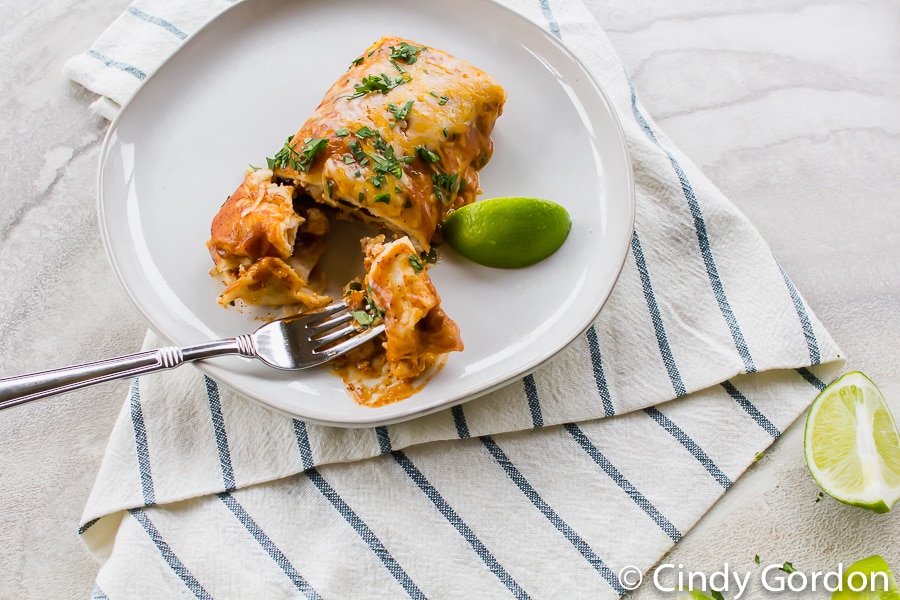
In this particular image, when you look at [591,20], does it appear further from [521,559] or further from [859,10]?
[521,559]

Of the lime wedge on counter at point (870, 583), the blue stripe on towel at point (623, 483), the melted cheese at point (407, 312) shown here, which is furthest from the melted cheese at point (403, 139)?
the lime wedge on counter at point (870, 583)

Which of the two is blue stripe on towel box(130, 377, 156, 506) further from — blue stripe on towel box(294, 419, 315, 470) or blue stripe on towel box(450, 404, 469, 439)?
blue stripe on towel box(450, 404, 469, 439)

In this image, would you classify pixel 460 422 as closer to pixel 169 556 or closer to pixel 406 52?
pixel 169 556

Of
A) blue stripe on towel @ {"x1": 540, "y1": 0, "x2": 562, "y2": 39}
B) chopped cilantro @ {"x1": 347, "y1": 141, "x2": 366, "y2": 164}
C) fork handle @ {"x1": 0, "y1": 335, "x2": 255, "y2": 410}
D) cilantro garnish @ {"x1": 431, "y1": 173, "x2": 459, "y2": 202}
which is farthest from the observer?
blue stripe on towel @ {"x1": 540, "y1": 0, "x2": 562, "y2": 39}

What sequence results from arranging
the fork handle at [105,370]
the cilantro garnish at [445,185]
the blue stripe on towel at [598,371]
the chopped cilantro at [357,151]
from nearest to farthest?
the fork handle at [105,370] < the chopped cilantro at [357,151] < the cilantro garnish at [445,185] < the blue stripe on towel at [598,371]

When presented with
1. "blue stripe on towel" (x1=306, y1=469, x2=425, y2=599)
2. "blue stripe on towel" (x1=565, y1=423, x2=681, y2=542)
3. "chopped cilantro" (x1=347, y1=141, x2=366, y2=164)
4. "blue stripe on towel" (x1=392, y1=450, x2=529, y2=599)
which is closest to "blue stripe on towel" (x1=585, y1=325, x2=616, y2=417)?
"blue stripe on towel" (x1=565, y1=423, x2=681, y2=542)

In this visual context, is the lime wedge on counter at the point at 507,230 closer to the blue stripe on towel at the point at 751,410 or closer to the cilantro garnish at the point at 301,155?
the cilantro garnish at the point at 301,155

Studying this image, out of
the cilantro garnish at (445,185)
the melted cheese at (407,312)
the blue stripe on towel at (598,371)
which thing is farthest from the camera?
the blue stripe on towel at (598,371)
